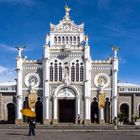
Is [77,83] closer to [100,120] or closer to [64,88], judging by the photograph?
[64,88]

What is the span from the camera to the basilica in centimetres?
5856

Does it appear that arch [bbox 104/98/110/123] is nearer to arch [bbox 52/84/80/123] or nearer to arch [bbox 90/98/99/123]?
arch [bbox 90/98/99/123]

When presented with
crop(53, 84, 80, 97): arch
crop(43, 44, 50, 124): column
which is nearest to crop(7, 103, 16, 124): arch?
crop(43, 44, 50, 124): column

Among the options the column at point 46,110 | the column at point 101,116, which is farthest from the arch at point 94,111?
the column at point 46,110

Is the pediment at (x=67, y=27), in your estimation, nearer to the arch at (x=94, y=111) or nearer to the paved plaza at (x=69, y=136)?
the arch at (x=94, y=111)

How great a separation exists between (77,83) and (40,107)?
20.7 feet

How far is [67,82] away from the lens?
58.8 metres

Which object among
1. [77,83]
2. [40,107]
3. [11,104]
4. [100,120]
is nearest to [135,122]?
[100,120]

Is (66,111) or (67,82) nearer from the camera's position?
(67,82)

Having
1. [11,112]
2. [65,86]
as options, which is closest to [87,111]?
[65,86]

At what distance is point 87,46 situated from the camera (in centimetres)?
5888

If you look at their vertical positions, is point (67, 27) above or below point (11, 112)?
above

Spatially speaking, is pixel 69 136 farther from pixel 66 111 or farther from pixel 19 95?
pixel 19 95

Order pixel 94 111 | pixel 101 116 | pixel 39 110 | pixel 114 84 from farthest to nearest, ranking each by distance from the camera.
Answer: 1. pixel 39 110
2. pixel 94 111
3. pixel 114 84
4. pixel 101 116
